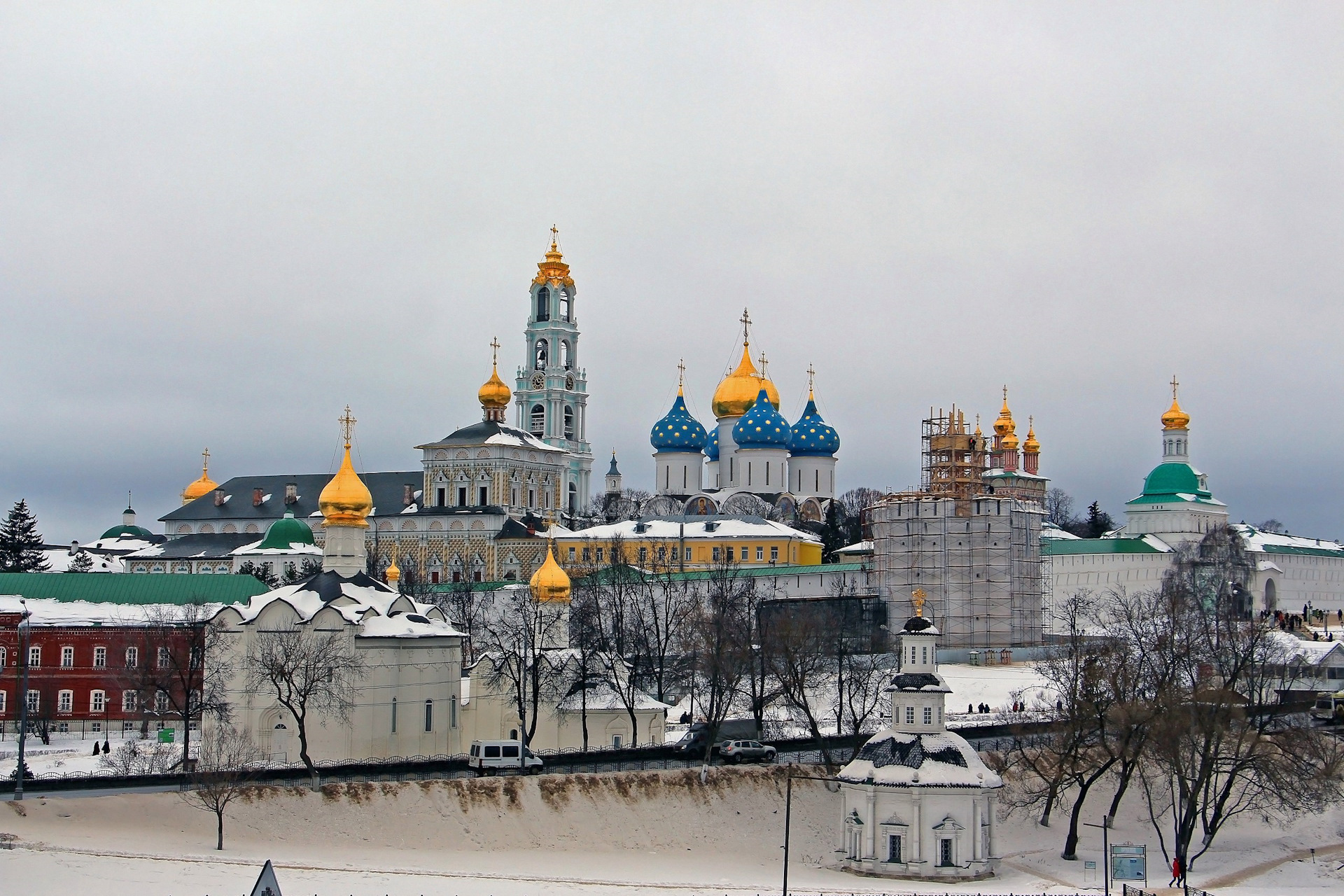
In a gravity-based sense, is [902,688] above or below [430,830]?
above

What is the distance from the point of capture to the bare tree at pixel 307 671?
46906 mm

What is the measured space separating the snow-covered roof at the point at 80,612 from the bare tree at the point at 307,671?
14124mm

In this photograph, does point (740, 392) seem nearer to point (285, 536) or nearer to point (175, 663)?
point (285, 536)

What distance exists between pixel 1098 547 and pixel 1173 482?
713cm

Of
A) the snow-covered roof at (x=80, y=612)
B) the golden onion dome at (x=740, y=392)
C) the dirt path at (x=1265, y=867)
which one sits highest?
the golden onion dome at (x=740, y=392)

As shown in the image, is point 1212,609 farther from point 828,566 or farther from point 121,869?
point 121,869

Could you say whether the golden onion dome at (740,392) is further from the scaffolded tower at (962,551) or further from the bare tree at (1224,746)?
the bare tree at (1224,746)

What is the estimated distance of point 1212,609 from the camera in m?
69.1

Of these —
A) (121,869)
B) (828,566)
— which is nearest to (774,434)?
(828,566)

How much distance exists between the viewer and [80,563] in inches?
3639

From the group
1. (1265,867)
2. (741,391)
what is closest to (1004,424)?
(741,391)

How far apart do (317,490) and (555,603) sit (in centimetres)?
4745

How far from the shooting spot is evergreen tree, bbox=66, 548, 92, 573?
90044mm

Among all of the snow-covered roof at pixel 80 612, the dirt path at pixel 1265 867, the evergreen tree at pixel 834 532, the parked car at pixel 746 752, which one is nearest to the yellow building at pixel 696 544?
the evergreen tree at pixel 834 532
